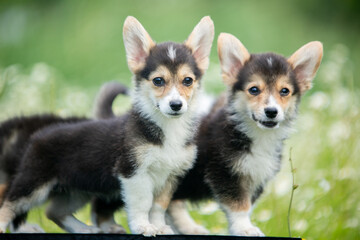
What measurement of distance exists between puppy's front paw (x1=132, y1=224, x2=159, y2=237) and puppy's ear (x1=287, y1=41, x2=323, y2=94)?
143 cm

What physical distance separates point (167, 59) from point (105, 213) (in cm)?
142

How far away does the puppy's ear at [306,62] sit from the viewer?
392 centimetres

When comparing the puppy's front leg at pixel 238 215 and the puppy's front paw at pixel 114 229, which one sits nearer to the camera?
the puppy's front leg at pixel 238 215

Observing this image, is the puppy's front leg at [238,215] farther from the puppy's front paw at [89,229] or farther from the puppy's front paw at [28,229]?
the puppy's front paw at [28,229]

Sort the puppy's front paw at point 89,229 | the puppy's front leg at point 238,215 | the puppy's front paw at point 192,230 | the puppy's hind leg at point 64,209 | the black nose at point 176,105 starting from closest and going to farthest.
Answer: the black nose at point 176,105
the puppy's front leg at point 238,215
the puppy's front paw at point 89,229
the puppy's hind leg at point 64,209
the puppy's front paw at point 192,230

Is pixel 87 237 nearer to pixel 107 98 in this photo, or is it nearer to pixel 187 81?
pixel 187 81

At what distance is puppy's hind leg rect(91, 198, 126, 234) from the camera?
4391 mm

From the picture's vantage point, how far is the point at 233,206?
3943mm

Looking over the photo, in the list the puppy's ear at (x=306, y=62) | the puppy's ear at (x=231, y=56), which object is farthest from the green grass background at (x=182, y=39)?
the puppy's ear at (x=231, y=56)

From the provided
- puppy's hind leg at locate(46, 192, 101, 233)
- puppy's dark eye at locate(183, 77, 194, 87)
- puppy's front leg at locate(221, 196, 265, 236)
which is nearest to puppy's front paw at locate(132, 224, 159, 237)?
puppy's front leg at locate(221, 196, 265, 236)

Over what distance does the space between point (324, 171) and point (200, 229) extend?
179 cm

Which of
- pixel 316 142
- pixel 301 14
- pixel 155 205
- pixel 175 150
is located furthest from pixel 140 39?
pixel 301 14

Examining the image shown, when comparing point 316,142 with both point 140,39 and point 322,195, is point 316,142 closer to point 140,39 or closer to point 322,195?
point 322,195

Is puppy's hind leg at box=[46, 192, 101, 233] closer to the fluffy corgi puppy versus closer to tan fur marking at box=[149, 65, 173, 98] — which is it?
the fluffy corgi puppy
